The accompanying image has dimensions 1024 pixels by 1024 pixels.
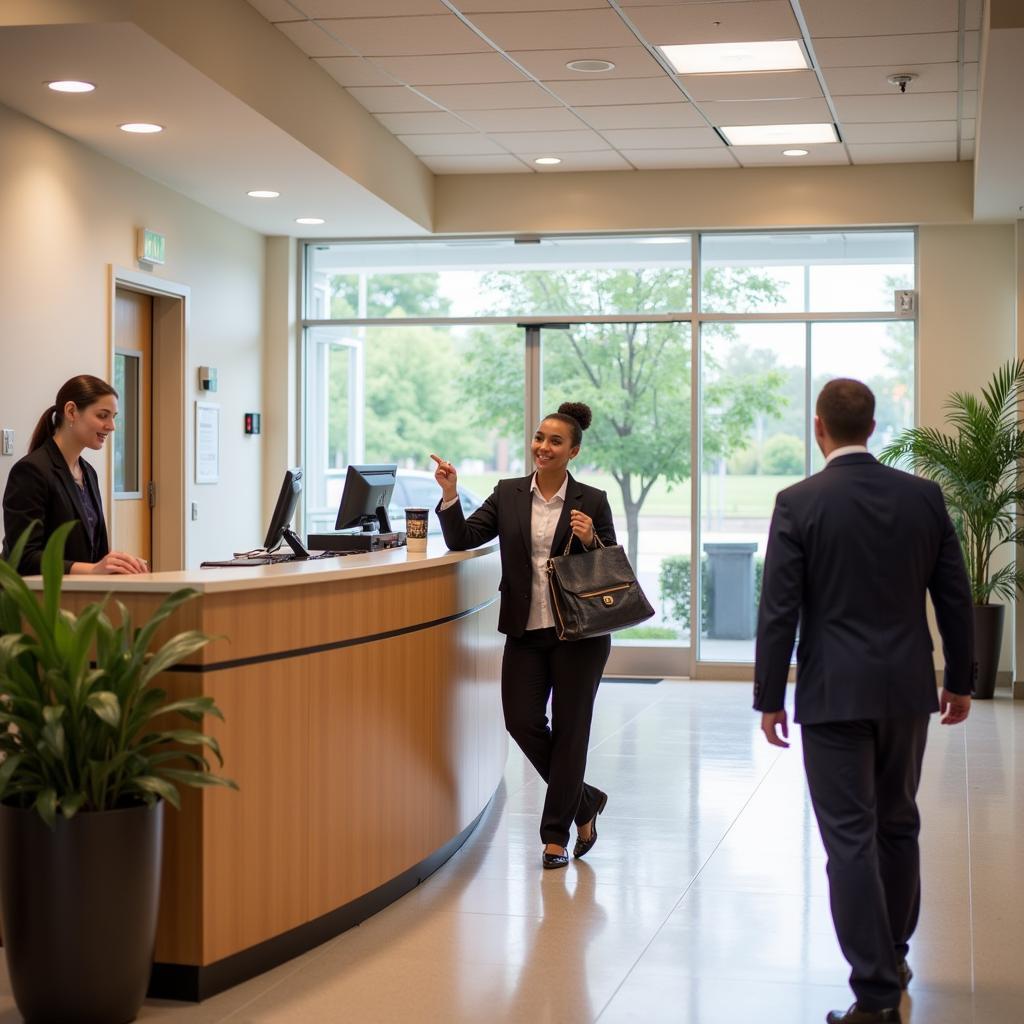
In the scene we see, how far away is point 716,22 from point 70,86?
294 centimetres

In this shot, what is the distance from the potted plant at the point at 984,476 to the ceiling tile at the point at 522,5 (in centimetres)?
421

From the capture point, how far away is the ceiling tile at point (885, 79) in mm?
7223

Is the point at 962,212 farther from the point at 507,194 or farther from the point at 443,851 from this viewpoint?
the point at 443,851

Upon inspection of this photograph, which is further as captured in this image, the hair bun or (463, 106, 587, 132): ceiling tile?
(463, 106, 587, 132): ceiling tile

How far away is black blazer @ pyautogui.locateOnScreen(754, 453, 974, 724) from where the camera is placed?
341 centimetres

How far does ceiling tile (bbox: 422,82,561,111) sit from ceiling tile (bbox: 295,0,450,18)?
1.28m

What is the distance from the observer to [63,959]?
11.0ft

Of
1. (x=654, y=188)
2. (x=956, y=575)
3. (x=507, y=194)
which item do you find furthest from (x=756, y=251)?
(x=956, y=575)

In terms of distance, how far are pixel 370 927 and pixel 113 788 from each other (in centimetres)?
123

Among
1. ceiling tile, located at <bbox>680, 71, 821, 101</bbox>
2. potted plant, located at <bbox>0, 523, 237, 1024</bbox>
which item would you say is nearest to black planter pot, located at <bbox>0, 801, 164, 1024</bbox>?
potted plant, located at <bbox>0, 523, 237, 1024</bbox>

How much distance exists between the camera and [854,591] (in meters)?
3.44

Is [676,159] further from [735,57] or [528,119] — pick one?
[735,57]

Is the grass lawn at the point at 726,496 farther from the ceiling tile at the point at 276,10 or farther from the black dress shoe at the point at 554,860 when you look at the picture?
the black dress shoe at the point at 554,860

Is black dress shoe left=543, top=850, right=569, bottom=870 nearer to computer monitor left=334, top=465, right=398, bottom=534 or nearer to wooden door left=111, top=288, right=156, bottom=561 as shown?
computer monitor left=334, top=465, right=398, bottom=534
